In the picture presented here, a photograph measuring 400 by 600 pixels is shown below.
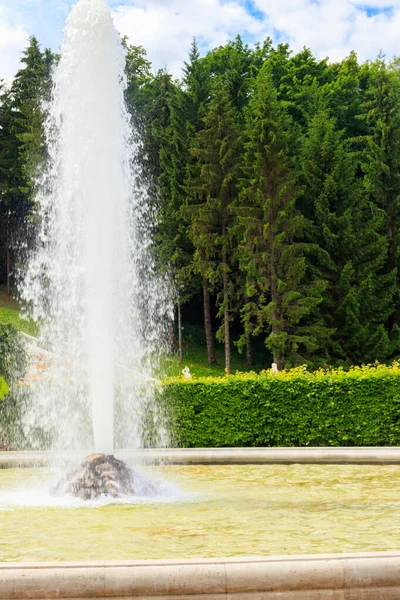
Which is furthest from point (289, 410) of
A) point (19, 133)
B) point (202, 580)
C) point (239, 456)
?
point (19, 133)

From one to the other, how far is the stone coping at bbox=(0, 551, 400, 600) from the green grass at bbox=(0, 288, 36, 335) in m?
39.0

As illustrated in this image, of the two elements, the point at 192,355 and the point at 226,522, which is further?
the point at 192,355

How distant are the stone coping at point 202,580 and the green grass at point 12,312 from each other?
38952mm

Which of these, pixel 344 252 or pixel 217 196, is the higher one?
pixel 217 196

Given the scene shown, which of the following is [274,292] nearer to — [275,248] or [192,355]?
[275,248]

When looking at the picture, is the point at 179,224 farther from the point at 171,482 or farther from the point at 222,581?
the point at 222,581

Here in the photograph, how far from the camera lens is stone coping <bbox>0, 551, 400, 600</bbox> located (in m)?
5.43

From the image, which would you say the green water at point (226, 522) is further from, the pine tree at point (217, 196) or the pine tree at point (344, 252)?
the pine tree at point (217, 196)

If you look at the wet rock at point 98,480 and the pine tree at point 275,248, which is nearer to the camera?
the wet rock at point 98,480

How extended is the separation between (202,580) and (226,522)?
3.79 meters

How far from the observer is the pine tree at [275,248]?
3593 centimetres

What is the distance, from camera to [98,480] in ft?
36.6

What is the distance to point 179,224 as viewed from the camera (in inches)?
1730

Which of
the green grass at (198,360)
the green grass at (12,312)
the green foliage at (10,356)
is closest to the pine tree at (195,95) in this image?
the green grass at (198,360)
